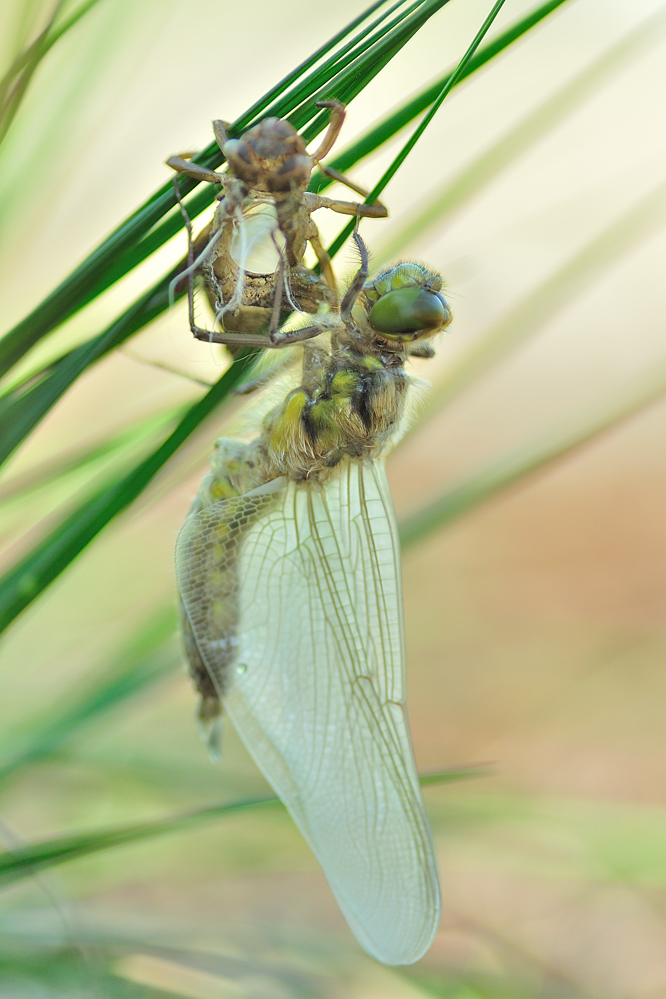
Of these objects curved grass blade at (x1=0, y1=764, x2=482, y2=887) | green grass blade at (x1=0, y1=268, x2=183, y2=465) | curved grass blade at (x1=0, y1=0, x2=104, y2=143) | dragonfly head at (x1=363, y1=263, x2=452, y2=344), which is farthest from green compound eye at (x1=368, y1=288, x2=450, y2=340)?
curved grass blade at (x1=0, y1=764, x2=482, y2=887)

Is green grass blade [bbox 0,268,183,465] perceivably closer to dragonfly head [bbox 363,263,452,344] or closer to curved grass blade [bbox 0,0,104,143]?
→ curved grass blade [bbox 0,0,104,143]

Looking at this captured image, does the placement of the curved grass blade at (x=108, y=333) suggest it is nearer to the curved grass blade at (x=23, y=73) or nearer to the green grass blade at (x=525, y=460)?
the curved grass blade at (x=23, y=73)

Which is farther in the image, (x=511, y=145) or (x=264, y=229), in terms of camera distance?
(x=511, y=145)

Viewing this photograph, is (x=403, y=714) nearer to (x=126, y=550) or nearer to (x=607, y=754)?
(x=126, y=550)

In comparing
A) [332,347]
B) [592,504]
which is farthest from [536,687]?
[332,347]

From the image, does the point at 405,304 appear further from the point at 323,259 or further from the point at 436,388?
the point at 436,388

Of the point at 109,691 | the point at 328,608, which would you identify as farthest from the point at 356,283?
the point at 109,691

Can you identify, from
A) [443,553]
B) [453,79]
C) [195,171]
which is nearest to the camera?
[453,79]

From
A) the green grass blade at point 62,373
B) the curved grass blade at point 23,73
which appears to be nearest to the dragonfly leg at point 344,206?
the green grass blade at point 62,373
